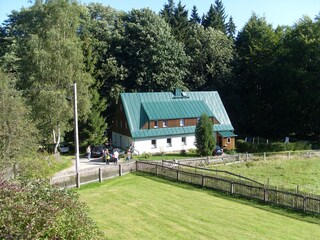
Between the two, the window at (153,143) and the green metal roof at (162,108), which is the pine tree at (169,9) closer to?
the green metal roof at (162,108)

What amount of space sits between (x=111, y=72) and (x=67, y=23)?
1840 centimetres

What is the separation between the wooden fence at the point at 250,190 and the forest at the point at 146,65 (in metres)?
15.7

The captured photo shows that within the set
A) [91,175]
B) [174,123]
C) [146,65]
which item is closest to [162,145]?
[174,123]

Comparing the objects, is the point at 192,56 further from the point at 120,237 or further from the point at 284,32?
the point at 120,237

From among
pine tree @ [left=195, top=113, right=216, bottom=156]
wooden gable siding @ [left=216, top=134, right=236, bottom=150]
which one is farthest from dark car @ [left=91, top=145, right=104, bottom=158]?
wooden gable siding @ [left=216, top=134, right=236, bottom=150]

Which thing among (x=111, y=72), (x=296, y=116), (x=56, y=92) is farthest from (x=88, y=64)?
(x=296, y=116)

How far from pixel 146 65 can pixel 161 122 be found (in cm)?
1340

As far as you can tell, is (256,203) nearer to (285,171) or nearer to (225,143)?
(285,171)

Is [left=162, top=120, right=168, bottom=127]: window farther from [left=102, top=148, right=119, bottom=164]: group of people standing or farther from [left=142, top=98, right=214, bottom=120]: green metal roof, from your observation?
[left=102, top=148, right=119, bottom=164]: group of people standing

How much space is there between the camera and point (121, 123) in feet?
166

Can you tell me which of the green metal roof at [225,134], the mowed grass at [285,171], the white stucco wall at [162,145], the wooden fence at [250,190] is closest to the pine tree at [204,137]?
the white stucco wall at [162,145]

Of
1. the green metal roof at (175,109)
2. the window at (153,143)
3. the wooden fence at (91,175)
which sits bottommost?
the wooden fence at (91,175)

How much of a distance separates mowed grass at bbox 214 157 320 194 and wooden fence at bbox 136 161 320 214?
6.26 m

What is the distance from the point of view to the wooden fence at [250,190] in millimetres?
21219
